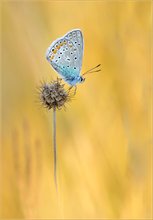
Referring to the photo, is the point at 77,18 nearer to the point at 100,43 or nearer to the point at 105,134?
the point at 100,43

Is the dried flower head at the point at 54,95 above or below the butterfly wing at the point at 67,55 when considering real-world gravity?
below

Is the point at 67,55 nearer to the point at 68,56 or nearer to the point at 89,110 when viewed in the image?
the point at 68,56

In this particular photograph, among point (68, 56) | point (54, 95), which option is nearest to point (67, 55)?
point (68, 56)

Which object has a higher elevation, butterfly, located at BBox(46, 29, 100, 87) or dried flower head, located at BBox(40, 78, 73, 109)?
butterfly, located at BBox(46, 29, 100, 87)

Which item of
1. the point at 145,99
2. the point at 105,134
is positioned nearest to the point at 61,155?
the point at 105,134

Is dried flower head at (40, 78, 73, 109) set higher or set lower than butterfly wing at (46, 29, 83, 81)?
lower
